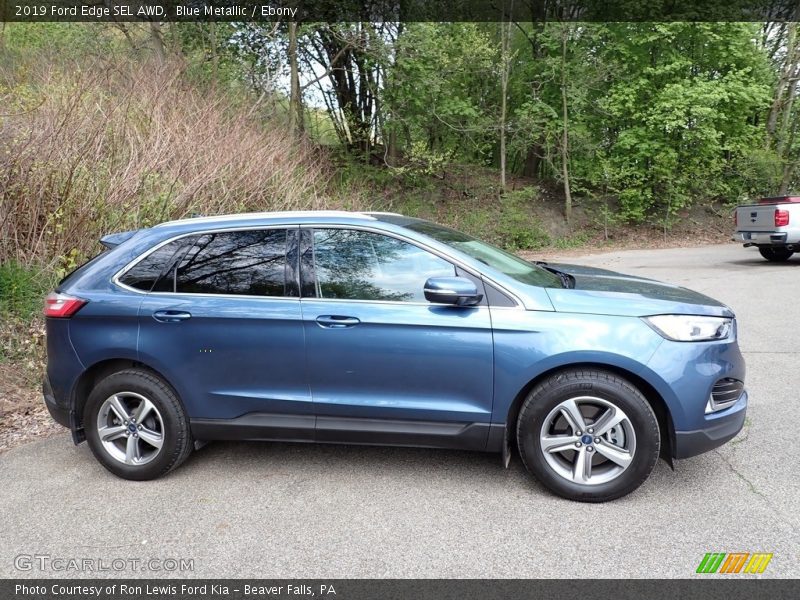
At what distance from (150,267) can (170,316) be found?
404 millimetres

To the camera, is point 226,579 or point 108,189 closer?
point 226,579

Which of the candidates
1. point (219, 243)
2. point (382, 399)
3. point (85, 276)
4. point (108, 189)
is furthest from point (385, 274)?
point (108, 189)

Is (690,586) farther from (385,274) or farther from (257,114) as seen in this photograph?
(257,114)

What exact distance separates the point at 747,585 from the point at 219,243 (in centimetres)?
333

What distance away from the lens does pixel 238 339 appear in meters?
3.40

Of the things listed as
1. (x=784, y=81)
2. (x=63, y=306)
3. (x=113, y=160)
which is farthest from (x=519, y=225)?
(x=63, y=306)

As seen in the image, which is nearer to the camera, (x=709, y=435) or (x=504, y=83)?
(x=709, y=435)

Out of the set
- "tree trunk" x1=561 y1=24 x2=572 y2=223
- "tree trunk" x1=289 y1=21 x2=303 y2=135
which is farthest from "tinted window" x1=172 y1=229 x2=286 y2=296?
"tree trunk" x1=561 y1=24 x2=572 y2=223

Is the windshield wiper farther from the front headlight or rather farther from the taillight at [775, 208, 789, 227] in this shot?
the taillight at [775, 208, 789, 227]

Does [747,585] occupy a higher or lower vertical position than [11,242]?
lower

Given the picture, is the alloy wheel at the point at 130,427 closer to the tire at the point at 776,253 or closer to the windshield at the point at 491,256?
the windshield at the point at 491,256

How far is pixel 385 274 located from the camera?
3.39 meters

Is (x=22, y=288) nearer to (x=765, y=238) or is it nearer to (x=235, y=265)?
(x=235, y=265)

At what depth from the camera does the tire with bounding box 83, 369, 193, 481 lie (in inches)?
138
